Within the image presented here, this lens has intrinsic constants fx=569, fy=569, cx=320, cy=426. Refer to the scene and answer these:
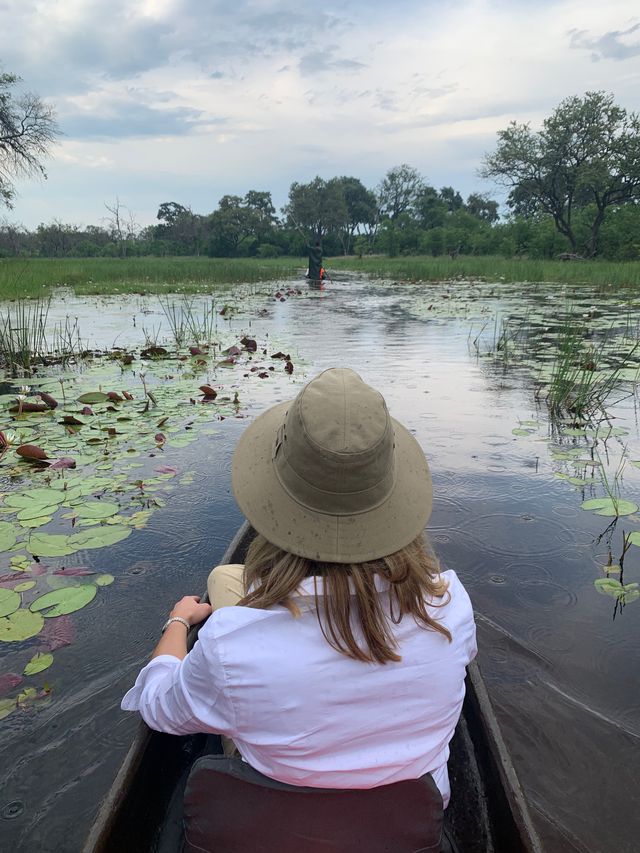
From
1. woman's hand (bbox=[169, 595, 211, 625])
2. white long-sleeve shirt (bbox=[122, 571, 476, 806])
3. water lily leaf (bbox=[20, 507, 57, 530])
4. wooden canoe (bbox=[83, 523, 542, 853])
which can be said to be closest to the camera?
white long-sleeve shirt (bbox=[122, 571, 476, 806])

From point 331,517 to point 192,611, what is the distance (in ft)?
2.60

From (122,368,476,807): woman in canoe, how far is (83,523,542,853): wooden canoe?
0.70ft

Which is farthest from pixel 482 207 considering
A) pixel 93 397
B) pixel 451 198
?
pixel 93 397

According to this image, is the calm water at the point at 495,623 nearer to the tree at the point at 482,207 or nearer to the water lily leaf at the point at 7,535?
the water lily leaf at the point at 7,535

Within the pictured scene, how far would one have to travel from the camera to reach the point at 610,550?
2828 millimetres

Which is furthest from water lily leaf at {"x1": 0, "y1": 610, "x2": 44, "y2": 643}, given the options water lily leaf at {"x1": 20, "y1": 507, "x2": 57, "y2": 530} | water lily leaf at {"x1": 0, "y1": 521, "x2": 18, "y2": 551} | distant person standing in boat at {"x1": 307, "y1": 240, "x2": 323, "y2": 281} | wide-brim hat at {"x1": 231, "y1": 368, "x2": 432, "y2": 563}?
distant person standing in boat at {"x1": 307, "y1": 240, "x2": 323, "y2": 281}

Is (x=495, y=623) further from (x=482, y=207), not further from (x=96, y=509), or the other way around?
(x=482, y=207)

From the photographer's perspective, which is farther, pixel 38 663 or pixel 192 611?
pixel 38 663

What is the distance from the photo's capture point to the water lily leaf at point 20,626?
2180mm

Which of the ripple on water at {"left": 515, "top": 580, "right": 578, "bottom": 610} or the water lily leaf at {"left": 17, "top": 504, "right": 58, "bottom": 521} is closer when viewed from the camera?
the ripple on water at {"left": 515, "top": 580, "right": 578, "bottom": 610}

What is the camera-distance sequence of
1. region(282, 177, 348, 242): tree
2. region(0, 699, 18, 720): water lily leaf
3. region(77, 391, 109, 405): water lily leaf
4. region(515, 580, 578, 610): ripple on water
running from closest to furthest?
region(0, 699, 18, 720): water lily leaf → region(515, 580, 578, 610): ripple on water → region(77, 391, 109, 405): water lily leaf → region(282, 177, 348, 242): tree

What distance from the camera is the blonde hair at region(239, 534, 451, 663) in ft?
3.23

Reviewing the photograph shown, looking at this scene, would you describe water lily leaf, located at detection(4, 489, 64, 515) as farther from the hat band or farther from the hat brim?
the hat band

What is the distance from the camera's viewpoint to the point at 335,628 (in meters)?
0.99
